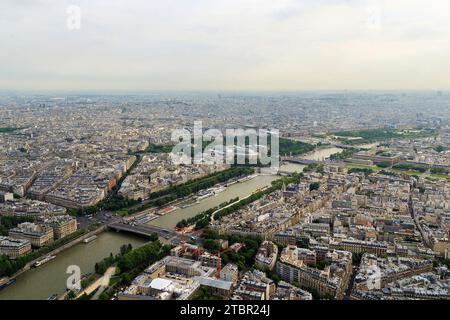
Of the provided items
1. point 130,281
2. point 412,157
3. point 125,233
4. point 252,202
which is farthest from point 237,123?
point 130,281

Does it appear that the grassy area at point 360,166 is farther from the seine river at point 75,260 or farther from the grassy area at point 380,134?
the seine river at point 75,260

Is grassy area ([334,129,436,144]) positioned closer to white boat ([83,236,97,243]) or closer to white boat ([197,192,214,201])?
white boat ([197,192,214,201])

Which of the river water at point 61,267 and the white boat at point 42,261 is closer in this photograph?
the river water at point 61,267

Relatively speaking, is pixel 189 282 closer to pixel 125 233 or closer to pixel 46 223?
pixel 125 233

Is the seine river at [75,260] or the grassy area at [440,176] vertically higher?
the grassy area at [440,176]

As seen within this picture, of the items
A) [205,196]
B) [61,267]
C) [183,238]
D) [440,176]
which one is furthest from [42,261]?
[440,176]

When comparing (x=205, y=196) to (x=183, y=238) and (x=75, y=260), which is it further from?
(x=75, y=260)

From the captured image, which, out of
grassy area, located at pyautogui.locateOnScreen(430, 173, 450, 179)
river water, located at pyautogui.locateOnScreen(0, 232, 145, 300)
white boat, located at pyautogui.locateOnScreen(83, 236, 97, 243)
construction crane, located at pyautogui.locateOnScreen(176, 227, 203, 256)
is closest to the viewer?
river water, located at pyautogui.locateOnScreen(0, 232, 145, 300)

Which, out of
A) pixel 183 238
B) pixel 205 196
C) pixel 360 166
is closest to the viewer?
pixel 183 238

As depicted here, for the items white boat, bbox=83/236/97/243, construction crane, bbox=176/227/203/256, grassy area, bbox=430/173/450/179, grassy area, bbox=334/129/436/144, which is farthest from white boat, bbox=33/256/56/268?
grassy area, bbox=334/129/436/144

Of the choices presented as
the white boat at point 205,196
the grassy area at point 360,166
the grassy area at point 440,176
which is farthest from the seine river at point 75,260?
the grassy area at point 440,176
